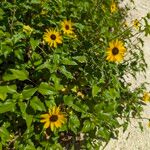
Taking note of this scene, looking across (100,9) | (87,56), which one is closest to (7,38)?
(87,56)

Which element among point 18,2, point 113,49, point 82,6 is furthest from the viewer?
point 82,6

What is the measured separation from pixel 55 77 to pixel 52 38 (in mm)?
351

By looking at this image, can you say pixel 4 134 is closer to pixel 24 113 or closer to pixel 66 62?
pixel 24 113

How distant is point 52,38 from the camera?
3412 mm

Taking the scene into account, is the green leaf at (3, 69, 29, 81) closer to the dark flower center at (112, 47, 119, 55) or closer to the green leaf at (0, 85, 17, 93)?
the green leaf at (0, 85, 17, 93)

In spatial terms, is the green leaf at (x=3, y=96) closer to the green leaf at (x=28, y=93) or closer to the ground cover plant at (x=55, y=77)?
the ground cover plant at (x=55, y=77)

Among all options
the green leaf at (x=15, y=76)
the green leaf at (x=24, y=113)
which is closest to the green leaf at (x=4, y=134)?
the green leaf at (x=24, y=113)

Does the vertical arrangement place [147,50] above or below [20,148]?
above

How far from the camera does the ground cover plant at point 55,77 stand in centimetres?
328

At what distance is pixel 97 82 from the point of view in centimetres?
368

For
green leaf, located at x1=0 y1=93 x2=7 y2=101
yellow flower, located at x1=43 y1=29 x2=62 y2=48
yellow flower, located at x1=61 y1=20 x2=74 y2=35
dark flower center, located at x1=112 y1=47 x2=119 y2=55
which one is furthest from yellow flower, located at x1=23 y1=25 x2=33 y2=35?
dark flower center, located at x1=112 y1=47 x2=119 y2=55

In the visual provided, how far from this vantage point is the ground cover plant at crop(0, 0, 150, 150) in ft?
10.8

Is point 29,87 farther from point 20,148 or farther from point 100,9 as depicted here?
point 100,9

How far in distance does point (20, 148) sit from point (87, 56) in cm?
110
